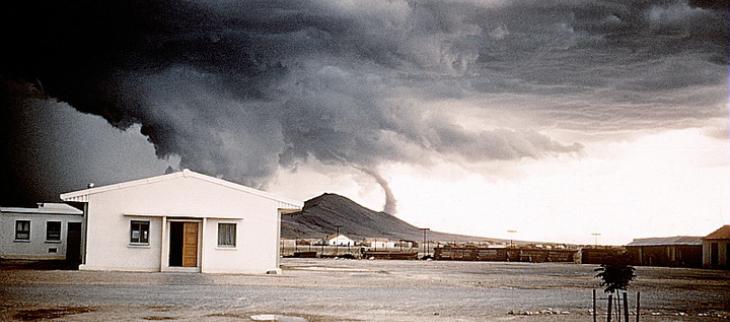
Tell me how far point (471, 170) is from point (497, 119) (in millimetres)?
1308

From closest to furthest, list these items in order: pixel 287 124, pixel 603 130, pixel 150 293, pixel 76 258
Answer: pixel 150 293
pixel 603 130
pixel 287 124
pixel 76 258

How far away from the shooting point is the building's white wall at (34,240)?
28.7 metres

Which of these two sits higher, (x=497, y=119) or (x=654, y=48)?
(x=654, y=48)

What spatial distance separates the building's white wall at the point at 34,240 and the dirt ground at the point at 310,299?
29.7ft

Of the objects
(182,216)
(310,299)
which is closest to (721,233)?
(182,216)

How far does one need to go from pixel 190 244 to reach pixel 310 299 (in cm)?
822

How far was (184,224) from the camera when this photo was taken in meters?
22.1

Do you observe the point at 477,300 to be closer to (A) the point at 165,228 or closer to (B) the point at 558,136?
(B) the point at 558,136

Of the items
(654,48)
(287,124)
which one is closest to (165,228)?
(287,124)

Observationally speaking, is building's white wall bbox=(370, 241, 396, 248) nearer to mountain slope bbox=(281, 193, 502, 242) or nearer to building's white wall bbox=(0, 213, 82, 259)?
mountain slope bbox=(281, 193, 502, 242)

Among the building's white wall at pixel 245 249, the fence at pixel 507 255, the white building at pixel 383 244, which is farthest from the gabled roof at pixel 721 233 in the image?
the white building at pixel 383 244

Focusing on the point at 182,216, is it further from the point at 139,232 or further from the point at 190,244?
the point at 139,232

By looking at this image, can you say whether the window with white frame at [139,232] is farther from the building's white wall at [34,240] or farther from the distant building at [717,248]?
the distant building at [717,248]

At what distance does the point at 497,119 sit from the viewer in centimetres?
2003
